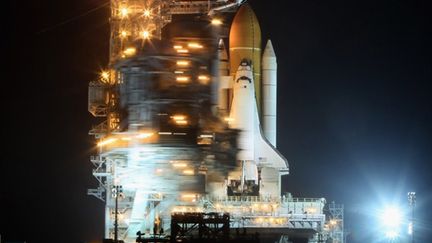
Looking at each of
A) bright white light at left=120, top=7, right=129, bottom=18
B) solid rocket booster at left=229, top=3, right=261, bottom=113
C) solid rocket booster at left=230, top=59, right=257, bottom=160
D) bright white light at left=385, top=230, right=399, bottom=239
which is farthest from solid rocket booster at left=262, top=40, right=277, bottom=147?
bright white light at left=120, top=7, right=129, bottom=18

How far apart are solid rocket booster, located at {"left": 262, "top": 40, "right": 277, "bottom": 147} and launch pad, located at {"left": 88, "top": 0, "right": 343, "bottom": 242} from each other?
0.10m

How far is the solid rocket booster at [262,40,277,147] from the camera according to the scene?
106688 millimetres

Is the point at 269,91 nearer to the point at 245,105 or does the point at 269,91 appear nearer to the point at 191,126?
the point at 245,105

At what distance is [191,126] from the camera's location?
82.7 metres

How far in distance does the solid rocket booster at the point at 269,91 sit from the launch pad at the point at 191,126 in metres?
0.10

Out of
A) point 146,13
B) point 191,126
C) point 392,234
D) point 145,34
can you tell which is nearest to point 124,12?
point 146,13

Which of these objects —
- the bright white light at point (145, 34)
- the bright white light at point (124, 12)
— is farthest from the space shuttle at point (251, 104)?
the bright white light at point (124, 12)

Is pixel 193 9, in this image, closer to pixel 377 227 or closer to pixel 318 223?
pixel 318 223

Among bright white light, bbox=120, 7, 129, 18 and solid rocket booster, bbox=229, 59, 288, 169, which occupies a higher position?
bright white light, bbox=120, 7, 129, 18

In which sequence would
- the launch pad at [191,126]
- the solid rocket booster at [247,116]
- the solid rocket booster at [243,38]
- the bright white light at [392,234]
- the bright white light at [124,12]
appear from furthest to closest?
the solid rocket booster at [243,38]
the bright white light at [392,234]
the solid rocket booster at [247,116]
the bright white light at [124,12]
the launch pad at [191,126]

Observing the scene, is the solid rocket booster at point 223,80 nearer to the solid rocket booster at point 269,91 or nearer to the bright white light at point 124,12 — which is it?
the solid rocket booster at point 269,91

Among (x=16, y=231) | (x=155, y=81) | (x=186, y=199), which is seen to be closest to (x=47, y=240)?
(x=16, y=231)

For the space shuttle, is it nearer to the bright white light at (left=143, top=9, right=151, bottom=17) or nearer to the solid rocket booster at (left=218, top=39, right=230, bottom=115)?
the solid rocket booster at (left=218, top=39, right=230, bottom=115)

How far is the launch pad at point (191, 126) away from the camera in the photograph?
83812 mm
